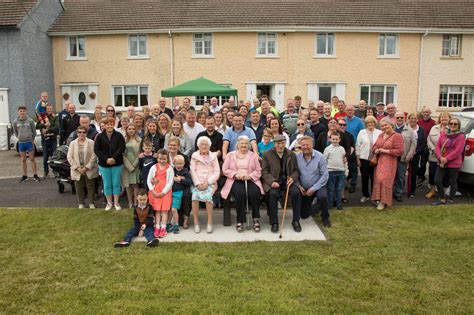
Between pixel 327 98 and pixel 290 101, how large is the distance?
14.1 meters

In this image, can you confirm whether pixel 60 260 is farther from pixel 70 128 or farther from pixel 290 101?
pixel 290 101

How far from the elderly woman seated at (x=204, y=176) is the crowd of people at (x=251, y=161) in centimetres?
2

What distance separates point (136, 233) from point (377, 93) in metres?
19.9

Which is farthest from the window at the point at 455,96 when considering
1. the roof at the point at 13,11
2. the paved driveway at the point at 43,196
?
the roof at the point at 13,11

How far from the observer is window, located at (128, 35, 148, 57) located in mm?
23422

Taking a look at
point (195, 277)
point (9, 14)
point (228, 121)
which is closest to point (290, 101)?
point (228, 121)

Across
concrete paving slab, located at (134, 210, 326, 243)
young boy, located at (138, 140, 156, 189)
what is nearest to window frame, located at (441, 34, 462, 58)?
concrete paving slab, located at (134, 210, 326, 243)

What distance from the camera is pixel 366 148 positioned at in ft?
28.2

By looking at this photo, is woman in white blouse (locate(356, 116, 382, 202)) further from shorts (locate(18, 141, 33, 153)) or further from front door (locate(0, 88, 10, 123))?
front door (locate(0, 88, 10, 123))

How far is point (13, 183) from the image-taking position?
10836mm

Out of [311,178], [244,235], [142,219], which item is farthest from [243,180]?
[142,219]

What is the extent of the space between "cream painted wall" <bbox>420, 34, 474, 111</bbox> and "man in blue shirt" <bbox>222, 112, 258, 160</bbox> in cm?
1862

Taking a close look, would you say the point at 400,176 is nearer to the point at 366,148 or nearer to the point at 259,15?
the point at 366,148

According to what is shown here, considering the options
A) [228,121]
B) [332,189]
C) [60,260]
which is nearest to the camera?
[60,260]
